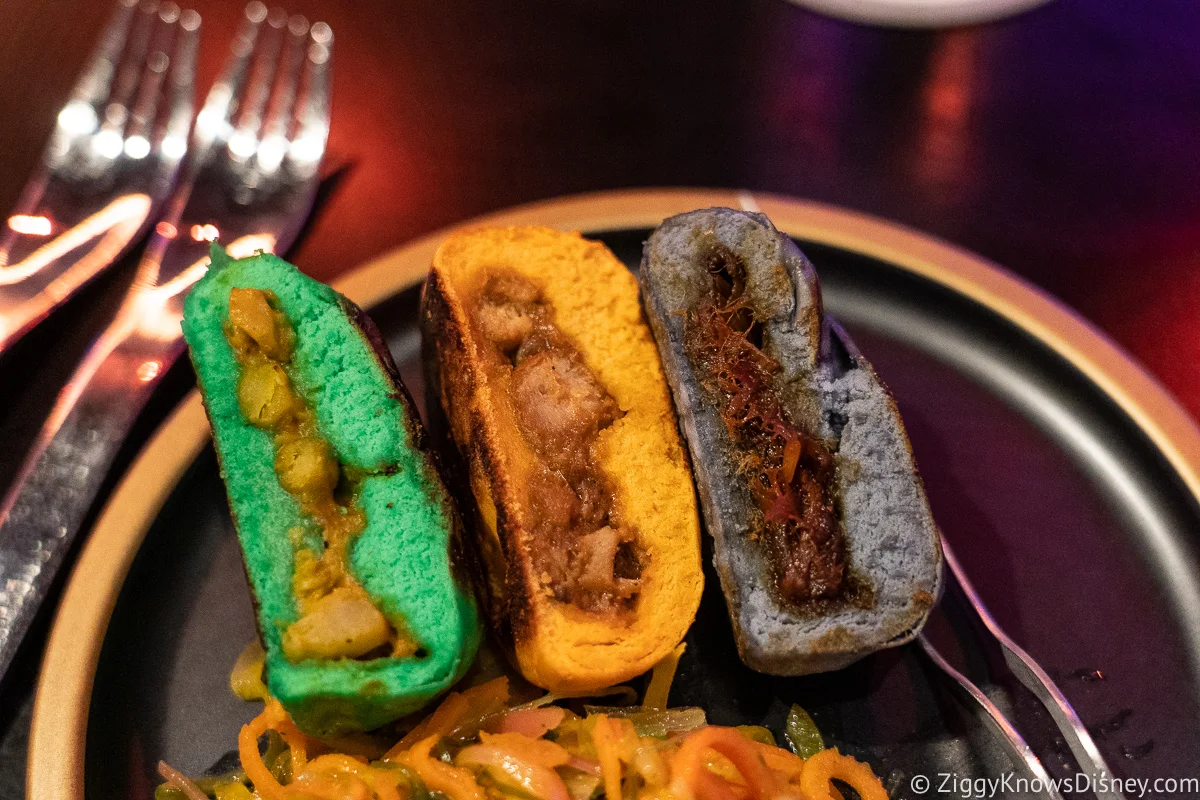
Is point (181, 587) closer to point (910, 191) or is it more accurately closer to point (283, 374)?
point (283, 374)


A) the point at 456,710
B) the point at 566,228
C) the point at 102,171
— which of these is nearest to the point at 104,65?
the point at 102,171

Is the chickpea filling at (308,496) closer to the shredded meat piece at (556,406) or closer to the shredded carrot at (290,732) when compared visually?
the shredded carrot at (290,732)

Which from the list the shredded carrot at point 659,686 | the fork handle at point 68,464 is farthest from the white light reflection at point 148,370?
the shredded carrot at point 659,686

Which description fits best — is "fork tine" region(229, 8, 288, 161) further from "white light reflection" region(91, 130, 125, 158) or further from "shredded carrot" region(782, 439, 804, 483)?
"shredded carrot" region(782, 439, 804, 483)

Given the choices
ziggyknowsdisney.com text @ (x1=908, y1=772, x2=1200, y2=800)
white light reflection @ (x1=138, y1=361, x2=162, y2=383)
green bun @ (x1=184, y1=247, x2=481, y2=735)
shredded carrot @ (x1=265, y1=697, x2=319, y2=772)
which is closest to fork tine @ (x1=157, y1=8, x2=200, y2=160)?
white light reflection @ (x1=138, y1=361, x2=162, y2=383)

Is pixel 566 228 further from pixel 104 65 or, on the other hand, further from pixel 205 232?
pixel 104 65

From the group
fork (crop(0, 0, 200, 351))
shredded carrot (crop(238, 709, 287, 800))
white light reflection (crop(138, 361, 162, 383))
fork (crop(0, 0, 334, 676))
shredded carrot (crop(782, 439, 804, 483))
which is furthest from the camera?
fork (crop(0, 0, 200, 351))
